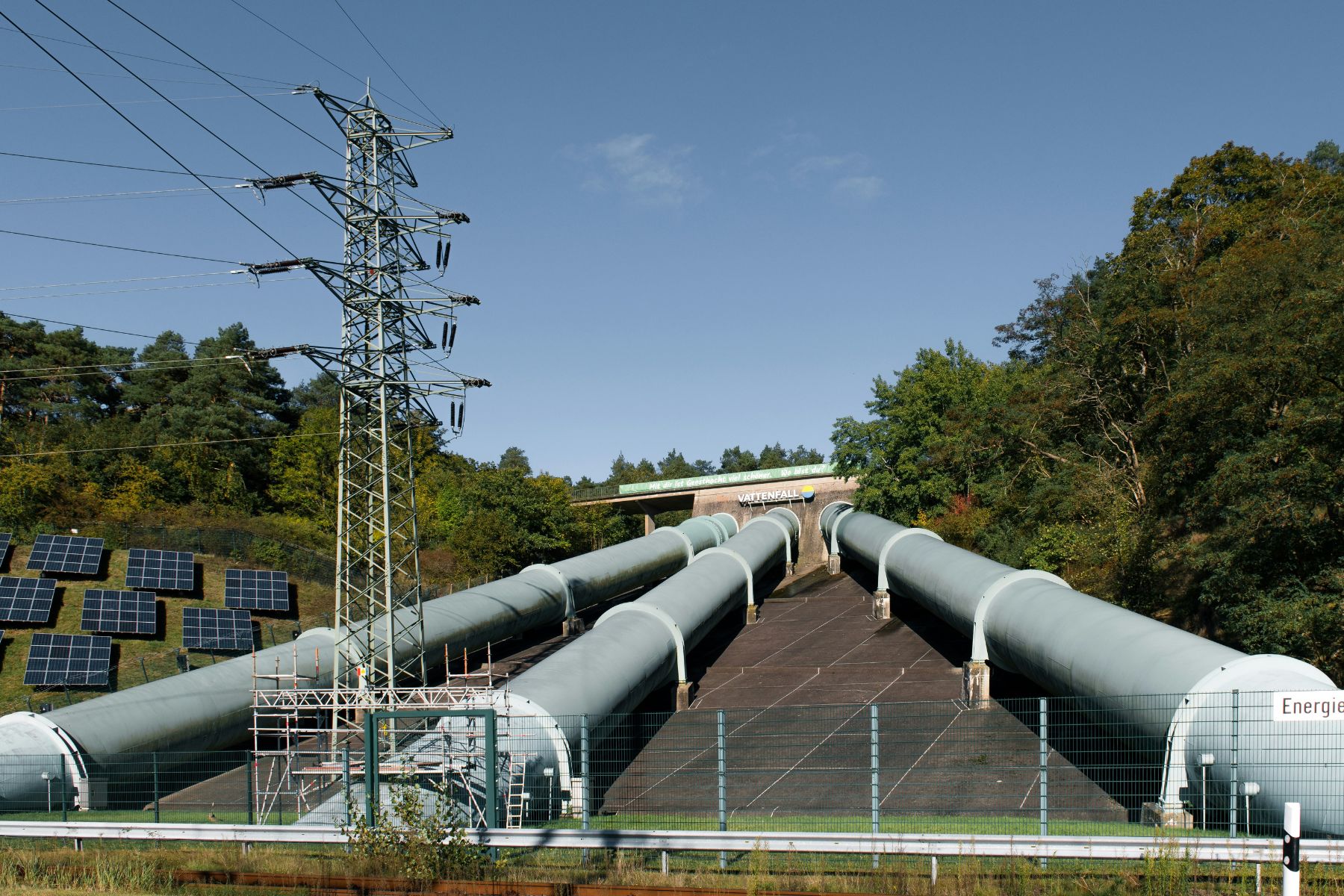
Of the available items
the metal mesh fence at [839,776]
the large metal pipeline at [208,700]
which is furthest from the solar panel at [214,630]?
the metal mesh fence at [839,776]

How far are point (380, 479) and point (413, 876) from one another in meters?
11.8

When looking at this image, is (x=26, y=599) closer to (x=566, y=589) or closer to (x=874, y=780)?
(x=566, y=589)

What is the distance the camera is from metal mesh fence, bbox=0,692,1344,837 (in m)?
10.4

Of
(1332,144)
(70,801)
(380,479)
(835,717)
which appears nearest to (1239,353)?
(835,717)

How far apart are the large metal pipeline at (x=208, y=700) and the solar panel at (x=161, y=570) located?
1283 cm

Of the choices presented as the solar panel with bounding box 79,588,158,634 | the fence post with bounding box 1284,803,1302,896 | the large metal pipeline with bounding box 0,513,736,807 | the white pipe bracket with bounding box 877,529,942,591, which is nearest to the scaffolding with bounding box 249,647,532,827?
the large metal pipeline with bounding box 0,513,736,807

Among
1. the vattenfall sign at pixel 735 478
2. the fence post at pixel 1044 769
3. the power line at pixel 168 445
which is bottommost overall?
the fence post at pixel 1044 769

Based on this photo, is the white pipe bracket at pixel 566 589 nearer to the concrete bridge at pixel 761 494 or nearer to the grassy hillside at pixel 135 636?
the grassy hillside at pixel 135 636

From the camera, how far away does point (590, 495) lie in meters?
81.9

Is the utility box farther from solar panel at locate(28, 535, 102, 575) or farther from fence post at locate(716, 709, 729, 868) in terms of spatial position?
solar panel at locate(28, 535, 102, 575)

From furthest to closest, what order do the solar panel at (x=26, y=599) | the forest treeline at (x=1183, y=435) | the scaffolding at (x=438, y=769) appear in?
1. the solar panel at (x=26, y=599)
2. the forest treeline at (x=1183, y=435)
3. the scaffolding at (x=438, y=769)

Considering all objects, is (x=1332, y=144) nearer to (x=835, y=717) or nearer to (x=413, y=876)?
(x=835, y=717)

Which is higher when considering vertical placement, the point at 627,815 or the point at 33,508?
the point at 33,508

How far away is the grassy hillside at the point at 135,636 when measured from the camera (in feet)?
86.0
